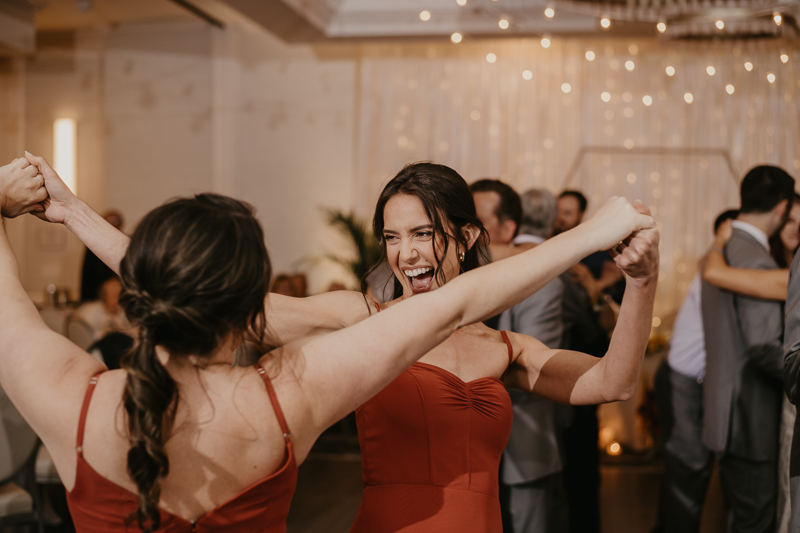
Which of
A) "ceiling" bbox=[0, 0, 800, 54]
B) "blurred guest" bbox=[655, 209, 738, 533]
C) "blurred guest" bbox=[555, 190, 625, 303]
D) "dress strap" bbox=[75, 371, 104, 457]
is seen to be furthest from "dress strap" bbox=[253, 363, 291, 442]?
"ceiling" bbox=[0, 0, 800, 54]

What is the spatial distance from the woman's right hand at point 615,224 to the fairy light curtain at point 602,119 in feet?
17.5

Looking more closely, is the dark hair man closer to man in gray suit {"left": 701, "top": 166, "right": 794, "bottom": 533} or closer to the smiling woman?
man in gray suit {"left": 701, "top": 166, "right": 794, "bottom": 533}

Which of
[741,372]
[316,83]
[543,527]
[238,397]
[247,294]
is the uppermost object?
[316,83]

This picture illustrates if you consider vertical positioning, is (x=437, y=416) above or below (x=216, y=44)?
→ below

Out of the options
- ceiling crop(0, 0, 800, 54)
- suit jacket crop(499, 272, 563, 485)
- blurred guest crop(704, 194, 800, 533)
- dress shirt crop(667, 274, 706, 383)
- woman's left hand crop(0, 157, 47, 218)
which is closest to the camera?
woman's left hand crop(0, 157, 47, 218)

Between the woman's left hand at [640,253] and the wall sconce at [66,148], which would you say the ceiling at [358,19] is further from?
the woman's left hand at [640,253]

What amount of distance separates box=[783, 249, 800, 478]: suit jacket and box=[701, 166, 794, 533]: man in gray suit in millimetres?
1052

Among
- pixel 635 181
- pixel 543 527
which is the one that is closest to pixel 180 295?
pixel 543 527

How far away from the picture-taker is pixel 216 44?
705 centimetres

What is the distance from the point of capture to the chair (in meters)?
2.51

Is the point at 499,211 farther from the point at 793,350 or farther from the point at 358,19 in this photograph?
the point at 358,19

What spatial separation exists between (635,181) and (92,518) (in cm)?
644

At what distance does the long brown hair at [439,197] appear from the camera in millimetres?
1619

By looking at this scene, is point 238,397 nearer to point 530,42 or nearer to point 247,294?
point 247,294
